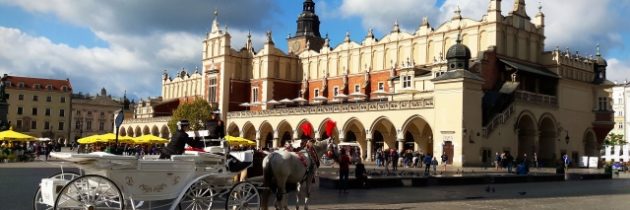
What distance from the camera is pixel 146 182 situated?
933 centimetres

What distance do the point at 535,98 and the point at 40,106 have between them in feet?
253

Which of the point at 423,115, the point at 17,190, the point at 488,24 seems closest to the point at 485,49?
the point at 488,24

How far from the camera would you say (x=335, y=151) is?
13242 millimetres

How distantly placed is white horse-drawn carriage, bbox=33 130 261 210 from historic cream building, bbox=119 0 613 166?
27.7 m

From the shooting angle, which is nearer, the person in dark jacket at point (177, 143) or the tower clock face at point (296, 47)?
the person in dark jacket at point (177, 143)

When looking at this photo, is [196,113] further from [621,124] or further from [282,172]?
[621,124]

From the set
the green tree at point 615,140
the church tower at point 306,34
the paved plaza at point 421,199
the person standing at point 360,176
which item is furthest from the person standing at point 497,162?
the green tree at point 615,140

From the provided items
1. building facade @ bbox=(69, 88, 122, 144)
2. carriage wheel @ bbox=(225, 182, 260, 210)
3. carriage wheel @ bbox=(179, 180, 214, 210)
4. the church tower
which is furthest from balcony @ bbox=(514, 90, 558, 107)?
building facade @ bbox=(69, 88, 122, 144)

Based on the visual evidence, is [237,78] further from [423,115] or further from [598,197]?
[598,197]

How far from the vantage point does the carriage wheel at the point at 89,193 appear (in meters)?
8.61

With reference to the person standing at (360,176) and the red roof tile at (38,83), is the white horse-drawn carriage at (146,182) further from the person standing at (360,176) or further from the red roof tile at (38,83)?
the red roof tile at (38,83)

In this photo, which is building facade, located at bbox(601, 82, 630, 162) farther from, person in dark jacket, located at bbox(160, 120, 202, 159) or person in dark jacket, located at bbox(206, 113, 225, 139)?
person in dark jacket, located at bbox(160, 120, 202, 159)

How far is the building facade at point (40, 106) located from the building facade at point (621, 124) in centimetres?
8264

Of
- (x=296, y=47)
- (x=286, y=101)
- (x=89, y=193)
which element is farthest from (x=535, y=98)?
(x=89, y=193)
